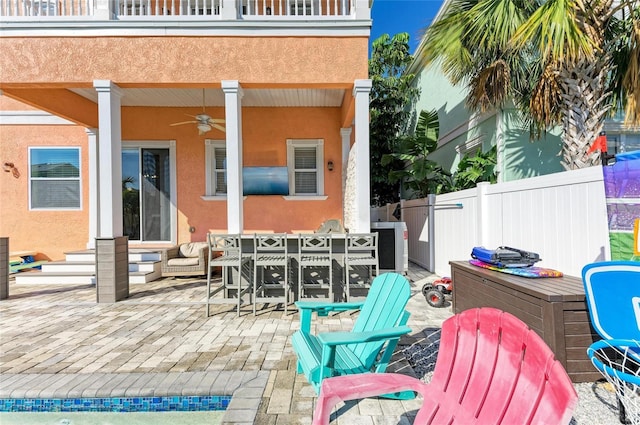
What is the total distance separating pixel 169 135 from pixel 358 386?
27.2ft

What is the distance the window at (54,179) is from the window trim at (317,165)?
5372mm

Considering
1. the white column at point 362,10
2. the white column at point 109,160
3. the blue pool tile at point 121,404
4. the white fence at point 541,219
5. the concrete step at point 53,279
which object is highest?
the white column at point 362,10

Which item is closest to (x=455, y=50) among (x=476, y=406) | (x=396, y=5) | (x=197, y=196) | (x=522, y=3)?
(x=522, y=3)

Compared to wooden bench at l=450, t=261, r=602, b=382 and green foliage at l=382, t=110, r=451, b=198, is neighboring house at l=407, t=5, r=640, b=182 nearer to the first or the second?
green foliage at l=382, t=110, r=451, b=198

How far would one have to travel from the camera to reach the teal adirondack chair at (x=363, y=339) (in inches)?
88.5

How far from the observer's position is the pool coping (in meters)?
2.67

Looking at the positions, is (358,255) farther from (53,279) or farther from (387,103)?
(387,103)

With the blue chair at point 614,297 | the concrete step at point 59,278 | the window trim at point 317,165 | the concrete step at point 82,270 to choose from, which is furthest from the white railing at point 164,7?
the blue chair at point 614,297

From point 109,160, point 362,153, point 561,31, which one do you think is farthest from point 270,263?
point 561,31

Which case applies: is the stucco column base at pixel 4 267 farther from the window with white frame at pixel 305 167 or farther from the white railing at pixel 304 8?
the white railing at pixel 304 8

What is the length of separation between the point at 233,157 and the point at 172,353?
3192mm

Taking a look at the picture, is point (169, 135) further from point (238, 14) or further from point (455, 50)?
point (455, 50)

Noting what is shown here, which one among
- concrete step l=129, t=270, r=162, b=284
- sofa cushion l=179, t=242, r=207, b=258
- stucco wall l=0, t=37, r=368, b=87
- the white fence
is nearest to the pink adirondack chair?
the white fence

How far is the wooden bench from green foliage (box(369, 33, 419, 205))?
9058 mm
